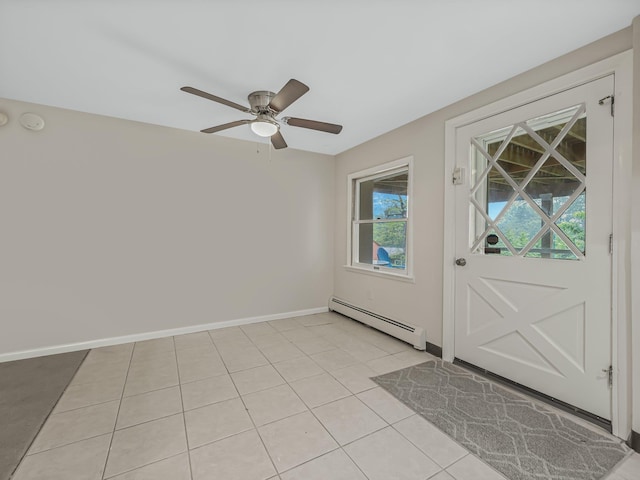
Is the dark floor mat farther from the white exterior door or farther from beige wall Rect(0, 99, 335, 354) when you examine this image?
the white exterior door

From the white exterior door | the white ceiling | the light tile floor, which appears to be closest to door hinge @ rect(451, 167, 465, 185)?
the white exterior door

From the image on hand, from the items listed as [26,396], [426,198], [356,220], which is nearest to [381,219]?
[356,220]

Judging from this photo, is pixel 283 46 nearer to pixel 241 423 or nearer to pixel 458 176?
pixel 458 176

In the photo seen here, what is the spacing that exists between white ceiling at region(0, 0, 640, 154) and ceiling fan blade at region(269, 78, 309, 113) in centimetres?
28

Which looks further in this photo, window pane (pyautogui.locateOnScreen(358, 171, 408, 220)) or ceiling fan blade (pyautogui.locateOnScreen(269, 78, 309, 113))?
window pane (pyautogui.locateOnScreen(358, 171, 408, 220))

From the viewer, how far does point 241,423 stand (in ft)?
5.93

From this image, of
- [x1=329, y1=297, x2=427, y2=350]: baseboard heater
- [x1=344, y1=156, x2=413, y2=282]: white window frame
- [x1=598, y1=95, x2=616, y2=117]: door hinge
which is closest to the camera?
[x1=598, y1=95, x2=616, y2=117]: door hinge

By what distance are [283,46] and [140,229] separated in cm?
252

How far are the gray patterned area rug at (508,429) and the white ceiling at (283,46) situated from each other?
250 centimetres

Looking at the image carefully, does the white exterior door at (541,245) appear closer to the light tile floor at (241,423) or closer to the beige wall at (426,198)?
the beige wall at (426,198)

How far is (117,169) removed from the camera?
3.06 meters

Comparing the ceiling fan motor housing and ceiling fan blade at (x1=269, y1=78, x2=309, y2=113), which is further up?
the ceiling fan motor housing

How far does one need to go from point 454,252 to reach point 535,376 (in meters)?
1.12

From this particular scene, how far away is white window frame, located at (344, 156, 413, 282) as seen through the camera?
3.15 metres
